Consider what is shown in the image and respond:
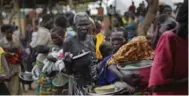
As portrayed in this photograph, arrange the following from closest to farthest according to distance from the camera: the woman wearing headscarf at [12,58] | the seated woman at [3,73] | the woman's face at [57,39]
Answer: the seated woman at [3,73]
the woman's face at [57,39]
the woman wearing headscarf at [12,58]

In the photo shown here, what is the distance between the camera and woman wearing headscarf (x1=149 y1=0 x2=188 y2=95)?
3.40 m

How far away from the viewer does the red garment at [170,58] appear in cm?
340

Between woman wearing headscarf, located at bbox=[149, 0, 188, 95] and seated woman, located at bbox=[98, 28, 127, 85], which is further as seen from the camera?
seated woman, located at bbox=[98, 28, 127, 85]

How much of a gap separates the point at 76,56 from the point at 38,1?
17.4 m

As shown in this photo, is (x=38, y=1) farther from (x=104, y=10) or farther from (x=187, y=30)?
(x=187, y=30)

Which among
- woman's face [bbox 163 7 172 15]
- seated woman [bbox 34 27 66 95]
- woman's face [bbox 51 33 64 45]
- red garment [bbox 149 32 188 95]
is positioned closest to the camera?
red garment [bbox 149 32 188 95]

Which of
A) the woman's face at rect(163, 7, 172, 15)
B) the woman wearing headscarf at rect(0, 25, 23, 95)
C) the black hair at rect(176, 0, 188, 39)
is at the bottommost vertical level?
the woman wearing headscarf at rect(0, 25, 23, 95)

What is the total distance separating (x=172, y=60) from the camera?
341 cm

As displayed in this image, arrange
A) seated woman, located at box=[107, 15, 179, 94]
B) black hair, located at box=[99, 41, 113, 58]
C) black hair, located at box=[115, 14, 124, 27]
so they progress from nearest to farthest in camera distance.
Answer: seated woman, located at box=[107, 15, 179, 94] → black hair, located at box=[99, 41, 113, 58] → black hair, located at box=[115, 14, 124, 27]

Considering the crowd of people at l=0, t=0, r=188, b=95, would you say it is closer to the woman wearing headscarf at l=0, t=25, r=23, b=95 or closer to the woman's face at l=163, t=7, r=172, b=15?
the woman wearing headscarf at l=0, t=25, r=23, b=95

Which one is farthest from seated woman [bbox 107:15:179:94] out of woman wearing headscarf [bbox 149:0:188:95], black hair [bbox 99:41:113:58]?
black hair [bbox 99:41:113:58]

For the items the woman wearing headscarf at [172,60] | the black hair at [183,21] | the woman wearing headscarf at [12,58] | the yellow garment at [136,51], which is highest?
the black hair at [183,21]

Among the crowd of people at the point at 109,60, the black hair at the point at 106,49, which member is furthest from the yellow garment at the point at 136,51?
the black hair at the point at 106,49

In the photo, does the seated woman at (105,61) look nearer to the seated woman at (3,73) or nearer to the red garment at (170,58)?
the red garment at (170,58)
